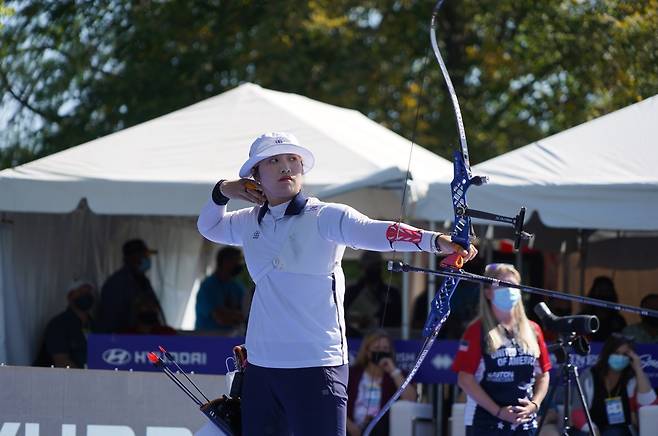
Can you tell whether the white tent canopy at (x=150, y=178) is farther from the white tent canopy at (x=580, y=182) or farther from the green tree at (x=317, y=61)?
the green tree at (x=317, y=61)

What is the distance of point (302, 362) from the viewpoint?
14.8 ft

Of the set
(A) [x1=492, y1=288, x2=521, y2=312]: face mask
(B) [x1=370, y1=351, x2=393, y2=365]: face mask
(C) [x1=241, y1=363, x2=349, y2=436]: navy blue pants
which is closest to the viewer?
(C) [x1=241, y1=363, x2=349, y2=436]: navy blue pants

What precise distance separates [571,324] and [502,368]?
0.46 meters

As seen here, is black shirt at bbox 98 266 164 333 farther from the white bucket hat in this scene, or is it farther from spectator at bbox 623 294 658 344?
the white bucket hat

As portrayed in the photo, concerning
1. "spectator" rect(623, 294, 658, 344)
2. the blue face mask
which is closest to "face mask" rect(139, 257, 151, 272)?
"spectator" rect(623, 294, 658, 344)

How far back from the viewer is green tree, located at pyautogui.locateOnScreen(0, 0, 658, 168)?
17078 millimetres

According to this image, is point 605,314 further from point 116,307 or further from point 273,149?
point 273,149

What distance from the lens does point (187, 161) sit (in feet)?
29.8

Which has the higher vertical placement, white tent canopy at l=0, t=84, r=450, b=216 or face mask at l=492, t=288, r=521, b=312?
white tent canopy at l=0, t=84, r=450, b=216

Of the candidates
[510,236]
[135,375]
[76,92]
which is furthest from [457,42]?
[135,375]

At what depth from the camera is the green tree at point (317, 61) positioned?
56.0 ft

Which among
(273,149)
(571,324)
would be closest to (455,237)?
(273,149)

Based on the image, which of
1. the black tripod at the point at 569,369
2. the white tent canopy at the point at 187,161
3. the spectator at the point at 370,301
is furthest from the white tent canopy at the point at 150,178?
the black tripod at the point at 569,369

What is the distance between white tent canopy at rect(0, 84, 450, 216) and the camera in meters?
1.96
